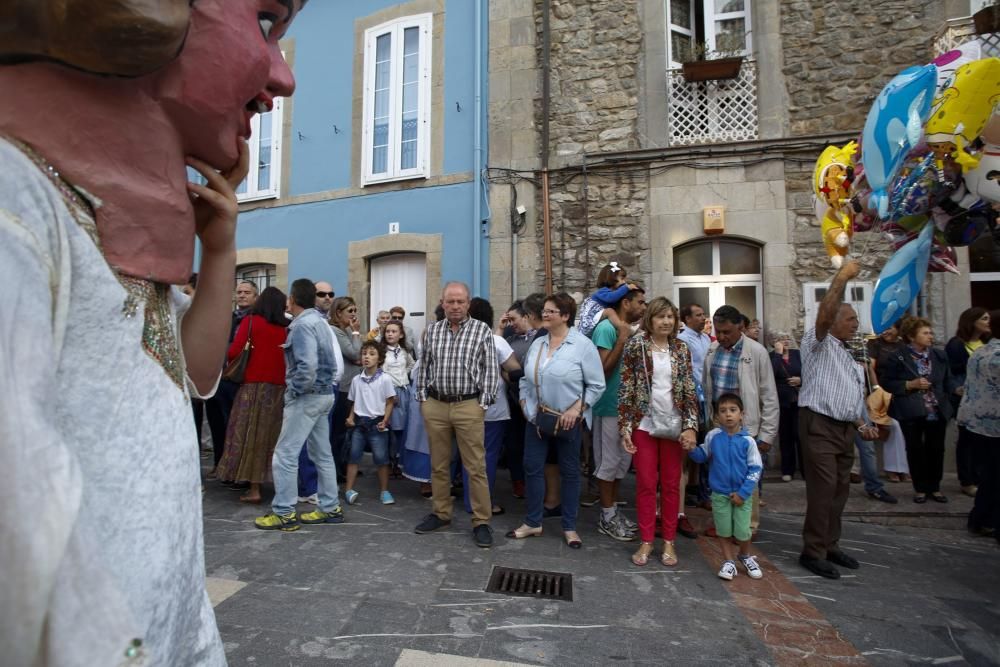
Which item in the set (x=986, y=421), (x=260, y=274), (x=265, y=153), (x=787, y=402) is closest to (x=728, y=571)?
(x=986, y=421)

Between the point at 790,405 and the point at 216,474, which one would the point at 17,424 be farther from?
the point at 790,405

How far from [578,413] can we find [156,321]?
3.41 meters

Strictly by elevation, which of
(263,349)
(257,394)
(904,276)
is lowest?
(257,394)

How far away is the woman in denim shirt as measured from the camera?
4359 millimetres

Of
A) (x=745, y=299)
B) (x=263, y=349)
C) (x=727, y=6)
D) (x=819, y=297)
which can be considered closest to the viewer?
(x=263, y=349)

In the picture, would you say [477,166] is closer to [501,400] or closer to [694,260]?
[694,260]

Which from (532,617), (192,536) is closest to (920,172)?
(532,617)

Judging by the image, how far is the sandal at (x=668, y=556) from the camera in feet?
12.4

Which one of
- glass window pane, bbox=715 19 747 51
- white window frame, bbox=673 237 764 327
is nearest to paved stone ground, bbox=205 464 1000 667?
white window frame, bbox=673 237 764 327

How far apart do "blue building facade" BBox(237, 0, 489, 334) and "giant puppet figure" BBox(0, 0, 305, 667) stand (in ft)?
24.4

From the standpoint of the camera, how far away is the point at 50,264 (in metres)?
0.65

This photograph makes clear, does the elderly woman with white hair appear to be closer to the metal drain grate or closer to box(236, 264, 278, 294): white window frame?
the metal drain grate

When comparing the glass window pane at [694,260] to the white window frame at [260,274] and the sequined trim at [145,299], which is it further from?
the sequined trim at [145,299]

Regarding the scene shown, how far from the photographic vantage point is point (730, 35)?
784 cm
